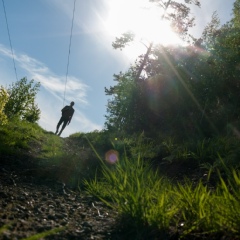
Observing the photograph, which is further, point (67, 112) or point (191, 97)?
point (67, 112)

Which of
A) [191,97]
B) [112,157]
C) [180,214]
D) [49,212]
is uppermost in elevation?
[191,97]

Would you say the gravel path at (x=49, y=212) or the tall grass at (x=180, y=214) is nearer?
the tall grass at (x=180, y=214)

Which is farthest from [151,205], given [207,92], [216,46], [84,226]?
[216,46]

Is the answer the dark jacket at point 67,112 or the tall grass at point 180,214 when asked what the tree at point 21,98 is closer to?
the dark jacket at point 67,112

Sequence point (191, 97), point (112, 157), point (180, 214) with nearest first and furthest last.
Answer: point (180, 214)
point (112, 157)
point (191, 97)

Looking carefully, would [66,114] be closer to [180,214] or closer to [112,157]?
[112,157]

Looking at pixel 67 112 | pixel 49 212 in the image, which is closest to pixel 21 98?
pixel 67 112

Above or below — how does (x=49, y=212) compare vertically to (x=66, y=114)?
below

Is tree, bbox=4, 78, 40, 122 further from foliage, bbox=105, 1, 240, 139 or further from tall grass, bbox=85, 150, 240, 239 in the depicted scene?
tall grass, bbox=85, 150, 240, 239

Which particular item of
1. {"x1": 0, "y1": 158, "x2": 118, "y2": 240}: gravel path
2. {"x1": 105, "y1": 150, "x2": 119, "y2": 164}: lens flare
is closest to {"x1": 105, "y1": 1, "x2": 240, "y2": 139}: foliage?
{"x1": 105, "y1": 150, "x2": 119, "y2": 164}: lens flare

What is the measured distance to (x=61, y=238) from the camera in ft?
9.91

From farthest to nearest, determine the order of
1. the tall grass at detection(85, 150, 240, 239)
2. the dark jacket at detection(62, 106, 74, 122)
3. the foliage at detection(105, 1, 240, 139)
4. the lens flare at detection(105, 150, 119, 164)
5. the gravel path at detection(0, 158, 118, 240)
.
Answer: the dark jacket at detection(62, 106, 74, 122) < the foliage at detection(105, 1, 240, 139) < the lens flare at detection(105, 150, 119, 164) < the gravel path at detection(0, 158, 118, 240) < the tall grass at detection(85, 150, 240, 239)

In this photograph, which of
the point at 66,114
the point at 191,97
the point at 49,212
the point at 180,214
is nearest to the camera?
the point at 180,214

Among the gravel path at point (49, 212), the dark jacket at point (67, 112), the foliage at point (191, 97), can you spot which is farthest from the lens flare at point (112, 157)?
the dark jacket at point (67, 112)
